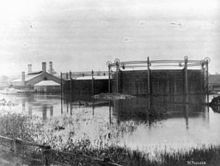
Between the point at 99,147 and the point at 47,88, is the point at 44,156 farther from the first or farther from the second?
the point at 47,88

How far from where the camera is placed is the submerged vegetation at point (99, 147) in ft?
23.8

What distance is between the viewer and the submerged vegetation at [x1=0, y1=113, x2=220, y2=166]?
724cm

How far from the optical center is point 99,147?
9.35m

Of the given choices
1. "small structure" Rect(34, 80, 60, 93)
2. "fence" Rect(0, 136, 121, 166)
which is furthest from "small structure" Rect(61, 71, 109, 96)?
"fence" Rect(0, 136, 121, 166)

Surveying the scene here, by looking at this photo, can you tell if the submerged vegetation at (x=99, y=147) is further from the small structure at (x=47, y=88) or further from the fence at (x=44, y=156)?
the small structure at (x=47, y=88)

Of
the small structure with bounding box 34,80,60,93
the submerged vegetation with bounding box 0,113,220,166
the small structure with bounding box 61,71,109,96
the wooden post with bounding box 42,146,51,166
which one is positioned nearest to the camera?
the wooden post with bounding box 42,146,51,166

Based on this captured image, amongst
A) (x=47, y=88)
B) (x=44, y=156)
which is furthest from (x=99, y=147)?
(x=47, y=88)

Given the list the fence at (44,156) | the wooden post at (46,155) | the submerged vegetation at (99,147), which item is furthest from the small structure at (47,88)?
the wooden post at (46,155)

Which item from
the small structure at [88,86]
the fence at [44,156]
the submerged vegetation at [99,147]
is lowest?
the submerged vegetation at [99,147]

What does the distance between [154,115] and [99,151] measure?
327 inches

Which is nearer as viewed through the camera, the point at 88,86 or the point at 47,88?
the point at 88,86

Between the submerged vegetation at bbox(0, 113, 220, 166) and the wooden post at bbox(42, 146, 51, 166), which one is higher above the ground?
the wooden post at bbox(42, 146, 51, 166)

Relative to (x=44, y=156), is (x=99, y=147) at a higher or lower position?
lower

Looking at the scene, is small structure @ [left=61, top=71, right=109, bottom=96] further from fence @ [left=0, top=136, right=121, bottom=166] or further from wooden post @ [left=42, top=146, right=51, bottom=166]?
wooden post @ [left=42, top=146, right=51, bottom=166]
